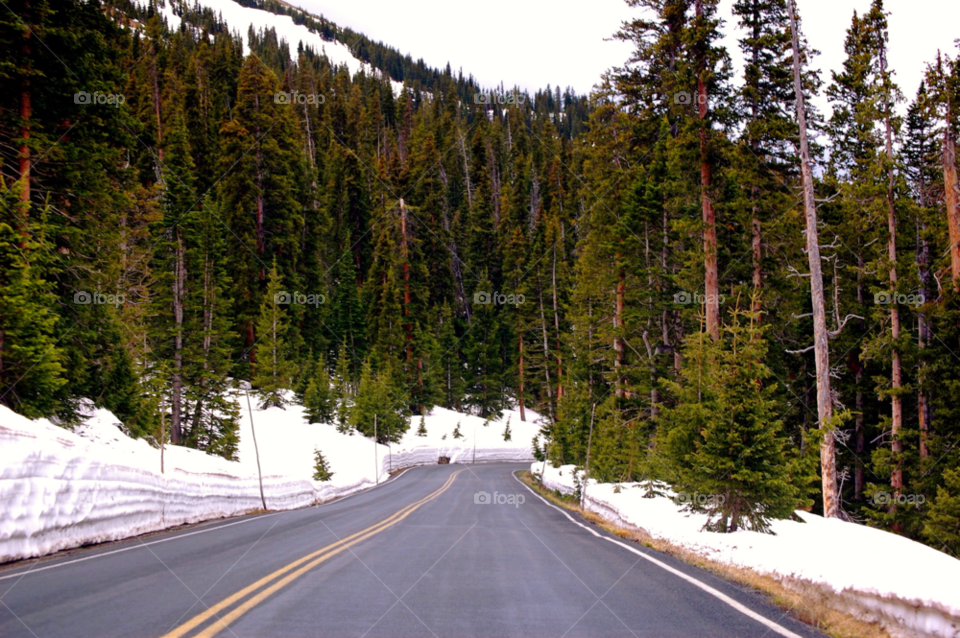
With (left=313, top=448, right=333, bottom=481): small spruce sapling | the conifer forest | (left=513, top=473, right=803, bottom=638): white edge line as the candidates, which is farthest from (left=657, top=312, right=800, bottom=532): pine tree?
(left=313, top=448, right=333, bottom=481): small spruce sapling

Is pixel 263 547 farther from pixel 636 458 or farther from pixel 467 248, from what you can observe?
pixel 467 248

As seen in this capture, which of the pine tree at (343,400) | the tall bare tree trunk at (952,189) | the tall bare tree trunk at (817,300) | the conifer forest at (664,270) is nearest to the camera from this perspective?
the conifer forest at (664,270)

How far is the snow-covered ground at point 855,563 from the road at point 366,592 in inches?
28.3

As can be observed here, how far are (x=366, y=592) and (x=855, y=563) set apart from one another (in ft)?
16.8

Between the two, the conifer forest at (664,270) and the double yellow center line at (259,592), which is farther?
the conifer forest at (664,270)

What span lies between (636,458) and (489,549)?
13284mm

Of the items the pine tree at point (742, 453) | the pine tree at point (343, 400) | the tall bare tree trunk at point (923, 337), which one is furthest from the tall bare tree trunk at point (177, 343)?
the tall bare tree trunk at point (923, 337)

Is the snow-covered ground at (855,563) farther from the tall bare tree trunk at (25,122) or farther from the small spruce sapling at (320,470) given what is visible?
the small spruce sapling at (320,470)

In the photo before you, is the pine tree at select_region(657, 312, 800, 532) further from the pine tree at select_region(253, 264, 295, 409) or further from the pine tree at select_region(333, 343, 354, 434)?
the pine tree at select_region(333, 343, 354, 434)

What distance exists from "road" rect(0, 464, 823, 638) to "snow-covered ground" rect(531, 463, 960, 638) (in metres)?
0.72

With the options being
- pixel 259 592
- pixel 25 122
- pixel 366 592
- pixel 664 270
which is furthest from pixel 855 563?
pixel 25 122

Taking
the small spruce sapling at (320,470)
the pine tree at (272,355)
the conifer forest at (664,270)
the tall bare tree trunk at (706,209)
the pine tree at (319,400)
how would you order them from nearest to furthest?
the conifer forest at (664,270) → the tall bare tree trunk at (706,209) → the small spruce sapling at (320,470) → the pine tree at (272,355) → the pine tree at (319,400)

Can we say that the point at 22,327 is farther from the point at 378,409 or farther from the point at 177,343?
the point at 378,409

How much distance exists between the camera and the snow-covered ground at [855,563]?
4.62 m
